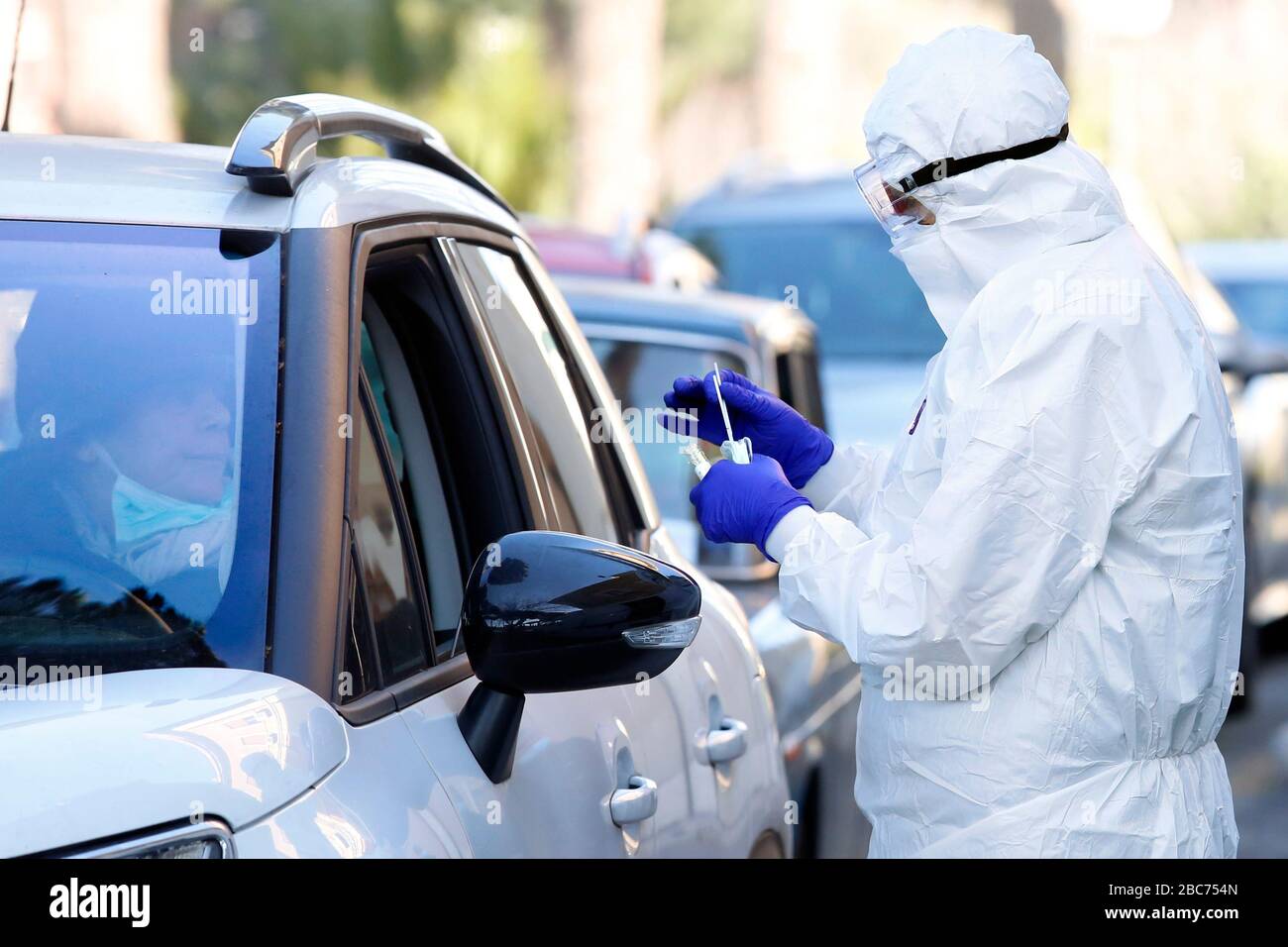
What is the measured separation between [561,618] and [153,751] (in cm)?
50

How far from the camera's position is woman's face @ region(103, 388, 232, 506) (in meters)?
2.18

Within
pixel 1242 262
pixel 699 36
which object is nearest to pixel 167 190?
pixel 1242 262

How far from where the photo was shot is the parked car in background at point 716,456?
491 cm

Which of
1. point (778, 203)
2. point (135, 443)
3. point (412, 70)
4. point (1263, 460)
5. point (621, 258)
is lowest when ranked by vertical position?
point (1263, 460)

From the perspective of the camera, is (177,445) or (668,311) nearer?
(177,445)

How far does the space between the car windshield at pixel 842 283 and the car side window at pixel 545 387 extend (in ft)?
18.6

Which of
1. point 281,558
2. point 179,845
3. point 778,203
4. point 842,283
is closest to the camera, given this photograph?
point 179,845

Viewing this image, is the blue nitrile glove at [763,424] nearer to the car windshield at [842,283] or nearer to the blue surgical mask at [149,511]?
the blue surgical mask at [149,511]

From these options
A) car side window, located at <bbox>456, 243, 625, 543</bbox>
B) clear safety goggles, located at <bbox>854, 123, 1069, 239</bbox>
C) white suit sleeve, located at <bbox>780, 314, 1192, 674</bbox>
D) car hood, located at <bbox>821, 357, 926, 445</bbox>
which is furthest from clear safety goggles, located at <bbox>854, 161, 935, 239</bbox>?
car hood, located at <bbox>821, 357, 926, 445</bbox>

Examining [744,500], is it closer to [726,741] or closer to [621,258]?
[726,741]

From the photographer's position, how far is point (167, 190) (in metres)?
2.43

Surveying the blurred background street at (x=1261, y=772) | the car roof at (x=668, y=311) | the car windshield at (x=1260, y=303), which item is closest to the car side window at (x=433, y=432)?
the car roof at (x=668, y=311)

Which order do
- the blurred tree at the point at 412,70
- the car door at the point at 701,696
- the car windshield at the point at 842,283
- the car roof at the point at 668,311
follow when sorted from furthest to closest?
the blurred tree at the point at 412,70 → the car windshield at the point at 842,283 → the car roof at the point at 668,311 → the car door at the point at 701,696
